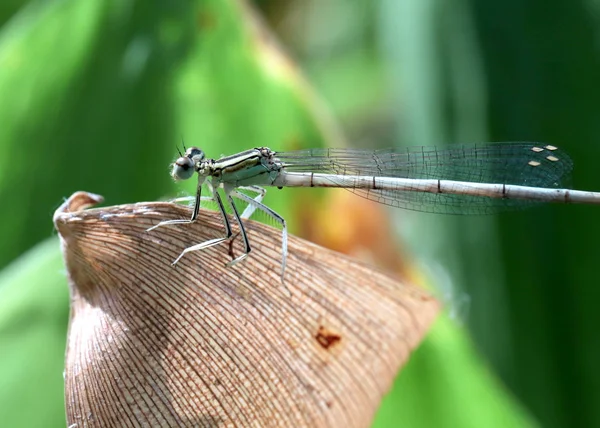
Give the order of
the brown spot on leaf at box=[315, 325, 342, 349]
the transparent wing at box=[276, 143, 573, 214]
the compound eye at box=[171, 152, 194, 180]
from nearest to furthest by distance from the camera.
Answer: the brown spot on leaf at box=[315, 325, 342, 349]
the compound eye at box=[171, 152, 194, 180]
the transparent wing at box=[276, 143, 573, 214]

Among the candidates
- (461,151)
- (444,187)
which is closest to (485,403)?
(444,187)

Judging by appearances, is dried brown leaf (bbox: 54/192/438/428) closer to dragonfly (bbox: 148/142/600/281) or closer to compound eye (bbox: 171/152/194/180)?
compound eye (bbox: 171/152/194/180)

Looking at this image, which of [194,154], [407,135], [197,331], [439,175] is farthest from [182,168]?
[407,135]

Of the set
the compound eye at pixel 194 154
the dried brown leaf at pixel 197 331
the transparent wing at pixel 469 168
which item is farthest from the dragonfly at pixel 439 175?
the dried brown leaf at pixel 197 331

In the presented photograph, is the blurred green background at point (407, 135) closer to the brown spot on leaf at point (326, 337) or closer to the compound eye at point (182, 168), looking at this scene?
the compound eye at point (182, 168)

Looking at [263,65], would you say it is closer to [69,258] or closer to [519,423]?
[69,258]

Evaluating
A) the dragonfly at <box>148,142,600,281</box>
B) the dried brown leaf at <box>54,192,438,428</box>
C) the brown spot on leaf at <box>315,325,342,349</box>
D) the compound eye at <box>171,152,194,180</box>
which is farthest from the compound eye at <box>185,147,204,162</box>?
the brown spot on leaf at <box>315,325,342,349</box>
